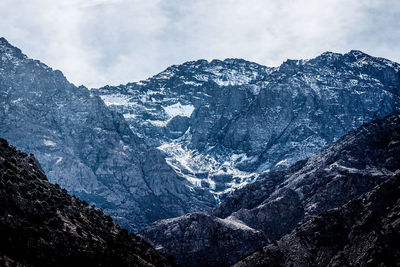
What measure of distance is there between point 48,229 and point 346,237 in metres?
99.6

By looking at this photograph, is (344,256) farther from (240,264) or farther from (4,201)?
(4,201)

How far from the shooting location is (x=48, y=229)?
8712 centimetres

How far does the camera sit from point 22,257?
2948 inches

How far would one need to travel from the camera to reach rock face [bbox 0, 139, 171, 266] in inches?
3125

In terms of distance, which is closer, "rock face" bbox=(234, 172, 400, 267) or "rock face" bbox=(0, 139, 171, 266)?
"rock face" bbox=(0, 139, 171, 266)

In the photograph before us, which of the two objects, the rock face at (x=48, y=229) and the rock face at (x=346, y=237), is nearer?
the rock face at (x=48, y=229)

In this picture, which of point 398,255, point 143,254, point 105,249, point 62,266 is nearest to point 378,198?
point 398,255

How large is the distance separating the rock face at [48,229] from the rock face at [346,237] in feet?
190

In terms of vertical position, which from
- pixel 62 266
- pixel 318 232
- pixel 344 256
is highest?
pixel 318 232

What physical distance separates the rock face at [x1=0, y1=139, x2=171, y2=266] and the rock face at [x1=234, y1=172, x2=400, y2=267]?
58.0m

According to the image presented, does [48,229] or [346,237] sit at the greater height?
[346,237]

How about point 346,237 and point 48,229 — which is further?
point 346,237

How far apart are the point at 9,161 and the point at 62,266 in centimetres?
2898

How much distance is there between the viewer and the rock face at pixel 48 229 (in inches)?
3125
